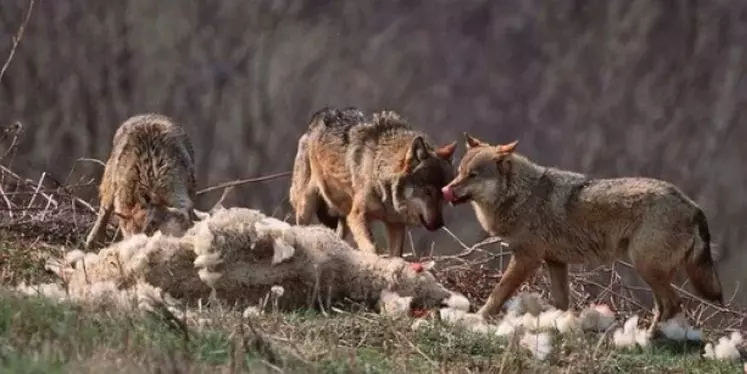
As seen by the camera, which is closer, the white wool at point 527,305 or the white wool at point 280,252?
the white wool at point 280,252

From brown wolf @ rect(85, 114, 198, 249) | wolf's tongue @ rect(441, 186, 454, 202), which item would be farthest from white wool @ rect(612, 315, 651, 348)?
brown wolf @ rect(85, 114, 198, 249)

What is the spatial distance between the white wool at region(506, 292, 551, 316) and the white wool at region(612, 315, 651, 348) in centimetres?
75

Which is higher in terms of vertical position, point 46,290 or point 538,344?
point 46,290

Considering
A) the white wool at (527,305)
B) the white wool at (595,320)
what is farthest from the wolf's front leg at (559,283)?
the white wool at (595,320)

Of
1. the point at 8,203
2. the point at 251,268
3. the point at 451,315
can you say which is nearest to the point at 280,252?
the point at 251,268

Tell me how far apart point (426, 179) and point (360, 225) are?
2.30 feet

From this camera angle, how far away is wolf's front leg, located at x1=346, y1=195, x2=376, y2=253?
12.2 meters

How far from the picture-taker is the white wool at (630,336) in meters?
9.10

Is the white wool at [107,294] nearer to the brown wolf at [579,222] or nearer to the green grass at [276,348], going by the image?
the green grass at [276,348]

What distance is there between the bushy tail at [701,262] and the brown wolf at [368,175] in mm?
2627

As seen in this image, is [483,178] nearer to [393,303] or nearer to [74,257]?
[393,303]

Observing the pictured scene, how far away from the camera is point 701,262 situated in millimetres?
9836

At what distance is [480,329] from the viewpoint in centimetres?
912

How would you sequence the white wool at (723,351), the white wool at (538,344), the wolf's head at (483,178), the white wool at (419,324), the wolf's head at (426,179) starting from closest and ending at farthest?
1. the white wool at (538,344)
2. the white wool at (419,324)
3. the white wool at (723,351)
4. the wolf's head at (483,178)
5. the wolf's head at (426,179)
